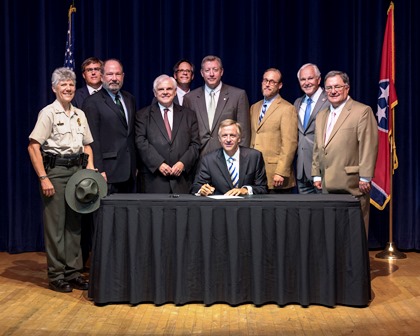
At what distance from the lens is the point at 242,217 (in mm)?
4609

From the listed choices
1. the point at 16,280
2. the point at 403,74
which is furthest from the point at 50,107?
the point at 403,74

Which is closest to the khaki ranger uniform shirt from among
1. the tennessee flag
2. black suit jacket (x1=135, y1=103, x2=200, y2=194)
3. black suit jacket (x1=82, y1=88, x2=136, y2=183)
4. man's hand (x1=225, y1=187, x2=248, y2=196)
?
black suit jacket (x1=82, y1=88, x2=136, y2=183)

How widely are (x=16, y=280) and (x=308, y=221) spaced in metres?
2.36

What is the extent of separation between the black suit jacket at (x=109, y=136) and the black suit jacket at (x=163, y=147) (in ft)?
0.40

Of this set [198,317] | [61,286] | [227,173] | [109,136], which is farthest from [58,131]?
[198,317]

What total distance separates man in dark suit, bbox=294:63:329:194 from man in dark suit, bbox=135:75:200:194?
0.84 meters

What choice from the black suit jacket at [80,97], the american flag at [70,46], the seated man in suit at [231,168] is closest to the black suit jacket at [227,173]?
the seated man in suit at [231,168]

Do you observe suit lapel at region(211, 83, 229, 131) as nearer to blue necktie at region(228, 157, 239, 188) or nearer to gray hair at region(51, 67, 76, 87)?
Result: blue necktie at region(228, 157, 239, 188)

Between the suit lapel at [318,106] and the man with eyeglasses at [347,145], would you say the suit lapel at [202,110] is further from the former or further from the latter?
the man with eyeglasses at [347,145]

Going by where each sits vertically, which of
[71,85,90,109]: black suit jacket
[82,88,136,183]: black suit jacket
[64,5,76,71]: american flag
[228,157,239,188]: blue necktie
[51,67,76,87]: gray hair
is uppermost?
[64,5,76,71]: american flag

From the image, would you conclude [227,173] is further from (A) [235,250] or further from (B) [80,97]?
(B) [80,97]

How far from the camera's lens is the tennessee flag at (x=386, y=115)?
21.4 feet

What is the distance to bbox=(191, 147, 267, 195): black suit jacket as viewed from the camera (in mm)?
5047

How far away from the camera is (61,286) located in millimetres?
5078
